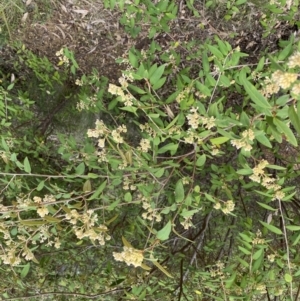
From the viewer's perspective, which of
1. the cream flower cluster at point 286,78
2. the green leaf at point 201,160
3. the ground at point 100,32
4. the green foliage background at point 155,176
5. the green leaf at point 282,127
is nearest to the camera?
the cream flower cluster at point 286,78

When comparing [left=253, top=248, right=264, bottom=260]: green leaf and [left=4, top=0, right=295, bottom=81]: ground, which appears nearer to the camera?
[left=253, top=248, right=264, bottom=260]: green leaf

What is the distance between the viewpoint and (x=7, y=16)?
3316 millimetres

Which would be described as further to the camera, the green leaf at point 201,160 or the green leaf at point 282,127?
the green leaf at point 201,160

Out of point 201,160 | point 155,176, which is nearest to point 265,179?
point 201,160

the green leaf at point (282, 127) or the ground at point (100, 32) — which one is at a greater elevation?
the green leaf at point (282, 127)

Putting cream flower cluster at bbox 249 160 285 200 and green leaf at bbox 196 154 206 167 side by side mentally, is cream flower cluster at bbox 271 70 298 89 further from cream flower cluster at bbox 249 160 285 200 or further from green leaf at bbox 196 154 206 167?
green leaf at bbox 196 154 206 167

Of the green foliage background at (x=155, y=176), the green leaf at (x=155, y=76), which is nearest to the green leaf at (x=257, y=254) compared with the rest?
the green foliage background at (x=155, y=176)

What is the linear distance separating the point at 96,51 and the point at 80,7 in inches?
14.9

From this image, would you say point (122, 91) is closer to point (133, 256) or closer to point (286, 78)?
point (133, 256)

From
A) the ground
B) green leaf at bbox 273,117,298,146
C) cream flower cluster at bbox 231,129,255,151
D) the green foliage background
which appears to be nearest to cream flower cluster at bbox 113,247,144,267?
the green foliage background

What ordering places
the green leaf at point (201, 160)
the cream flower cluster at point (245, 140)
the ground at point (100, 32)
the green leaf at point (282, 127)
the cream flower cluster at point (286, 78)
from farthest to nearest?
the ground at point (100, 32) → the green leaf at point (201, 160) → the cream flower cluster at point (245, 140) → the green leaf at point (282, 127) → the cream flower cluster at point (286, 78)

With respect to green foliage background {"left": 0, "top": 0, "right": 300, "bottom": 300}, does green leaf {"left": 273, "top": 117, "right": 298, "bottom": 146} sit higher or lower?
higher

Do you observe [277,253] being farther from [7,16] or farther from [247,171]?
[7,16]

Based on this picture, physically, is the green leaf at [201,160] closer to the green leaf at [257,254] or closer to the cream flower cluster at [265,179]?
the cream flower cluster at [265,179]
